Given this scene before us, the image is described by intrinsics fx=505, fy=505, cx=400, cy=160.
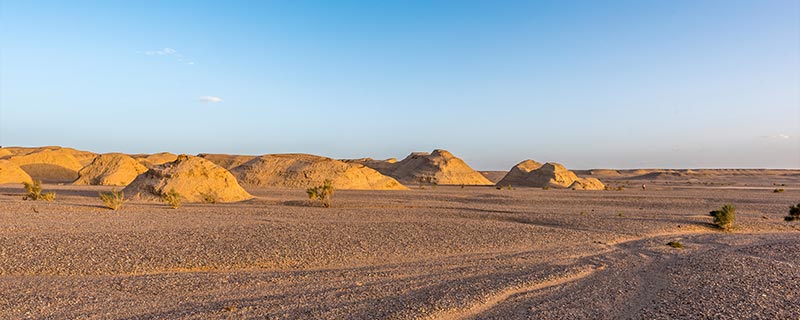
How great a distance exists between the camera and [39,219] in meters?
17.8

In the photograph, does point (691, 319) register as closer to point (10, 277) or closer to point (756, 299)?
point (756, 299)

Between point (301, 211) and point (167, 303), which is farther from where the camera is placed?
point (301, 211)

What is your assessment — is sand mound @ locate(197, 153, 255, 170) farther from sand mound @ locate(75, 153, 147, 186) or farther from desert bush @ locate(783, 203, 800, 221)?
desert bush @ locate(783, 203, 800, 221)

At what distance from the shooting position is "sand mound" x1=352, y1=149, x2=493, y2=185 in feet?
211

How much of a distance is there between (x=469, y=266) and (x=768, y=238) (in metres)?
13.2

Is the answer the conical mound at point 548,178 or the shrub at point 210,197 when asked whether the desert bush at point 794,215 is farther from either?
the conical mound at point 548,178

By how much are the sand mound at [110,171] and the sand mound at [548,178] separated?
42590mm

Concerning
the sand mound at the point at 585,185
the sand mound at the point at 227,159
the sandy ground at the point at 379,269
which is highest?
the sand mound at the point at 227,159

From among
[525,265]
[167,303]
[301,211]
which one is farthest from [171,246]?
[301,211]

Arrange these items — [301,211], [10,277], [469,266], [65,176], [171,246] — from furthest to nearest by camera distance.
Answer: [65,176] < [301,211] < [171,246] < [469,266] < [10,277]

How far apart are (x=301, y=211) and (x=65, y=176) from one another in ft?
166

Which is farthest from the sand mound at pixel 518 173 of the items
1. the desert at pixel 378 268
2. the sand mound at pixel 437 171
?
the desert at pixel 378 268

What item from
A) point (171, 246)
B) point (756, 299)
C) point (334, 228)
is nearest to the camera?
point (756, 299)

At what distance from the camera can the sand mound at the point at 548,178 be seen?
184 feet
